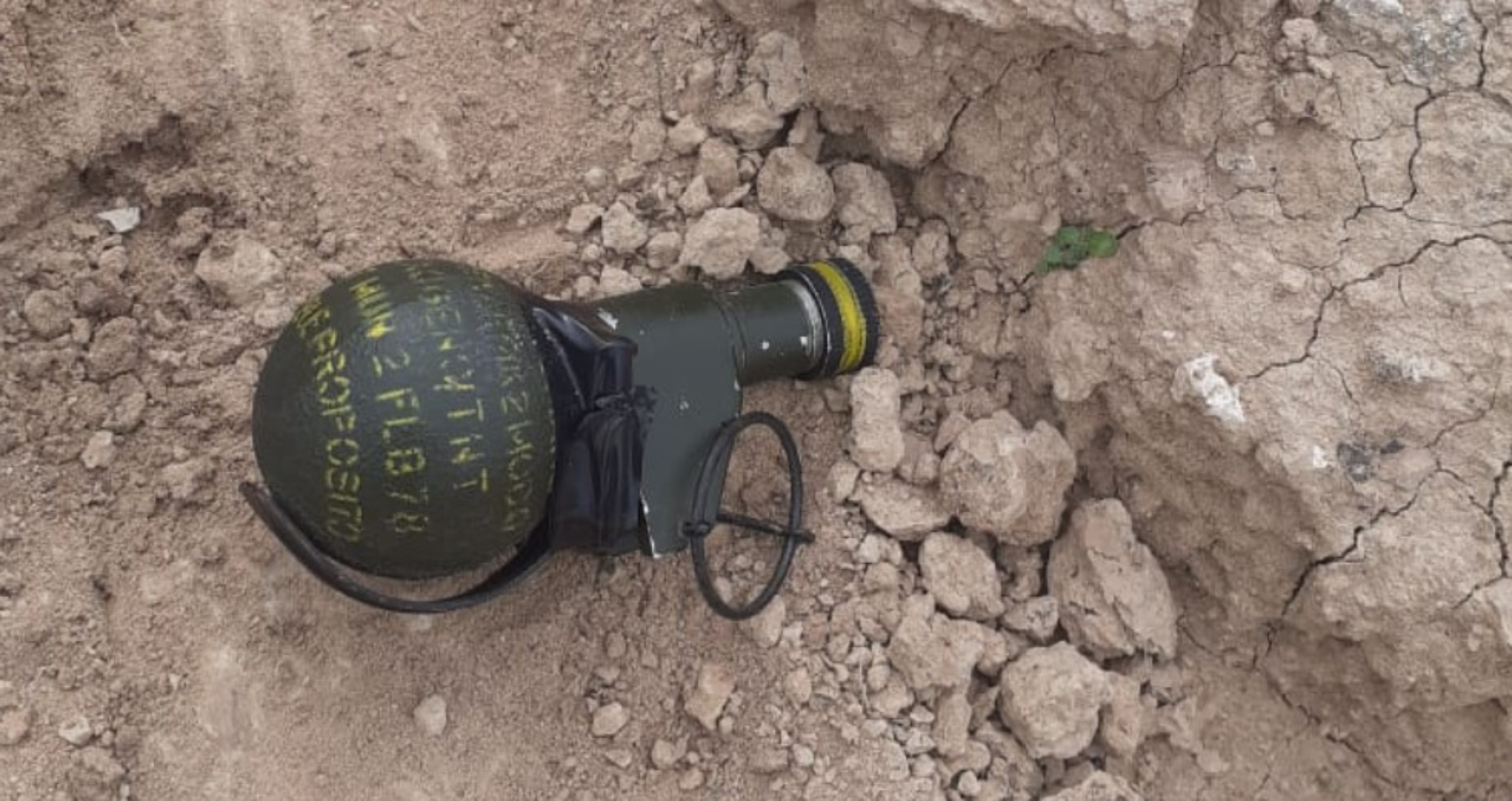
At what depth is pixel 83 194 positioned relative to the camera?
291cm

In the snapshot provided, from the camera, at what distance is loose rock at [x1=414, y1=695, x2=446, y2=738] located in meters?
2.81

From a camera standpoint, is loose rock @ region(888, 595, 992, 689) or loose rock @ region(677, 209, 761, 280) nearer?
loose rock @ region(888, 595, 992, 689)

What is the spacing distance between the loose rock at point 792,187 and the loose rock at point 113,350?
1.41 m

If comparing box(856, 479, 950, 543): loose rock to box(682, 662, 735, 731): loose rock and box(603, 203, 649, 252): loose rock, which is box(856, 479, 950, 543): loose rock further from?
box(603, 203, 649, 252): loose rock

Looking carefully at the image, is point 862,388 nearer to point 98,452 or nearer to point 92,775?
point 98,452

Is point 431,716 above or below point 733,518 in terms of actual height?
below

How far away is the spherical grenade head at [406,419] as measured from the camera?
221 centimetres

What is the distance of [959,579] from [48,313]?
2042 millimetres

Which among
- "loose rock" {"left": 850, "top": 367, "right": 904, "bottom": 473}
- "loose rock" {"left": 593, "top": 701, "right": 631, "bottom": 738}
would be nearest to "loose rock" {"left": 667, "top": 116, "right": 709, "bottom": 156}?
"loose rock" {"left": 850, "top": 367, "right": 904, "bottom": 473}

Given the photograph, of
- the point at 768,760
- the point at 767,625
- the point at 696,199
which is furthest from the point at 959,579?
the point at 696,199

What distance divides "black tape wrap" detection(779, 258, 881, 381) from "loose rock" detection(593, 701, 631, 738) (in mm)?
863

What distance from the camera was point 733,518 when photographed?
2.90 metres

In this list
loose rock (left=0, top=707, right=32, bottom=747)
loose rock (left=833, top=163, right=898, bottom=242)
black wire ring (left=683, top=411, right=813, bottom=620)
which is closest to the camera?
loose rock (left=0, top=707, right=32, bottom=747)

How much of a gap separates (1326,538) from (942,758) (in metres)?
0.93
